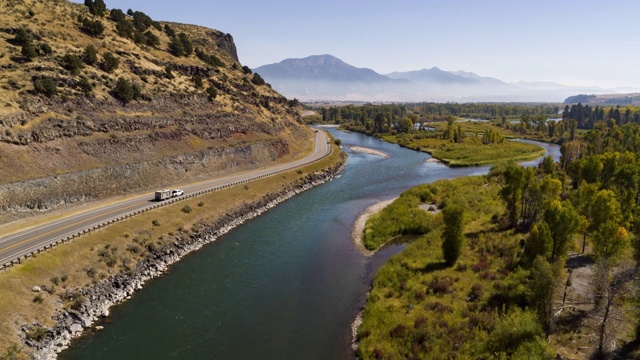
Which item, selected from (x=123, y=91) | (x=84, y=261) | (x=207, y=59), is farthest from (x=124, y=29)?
(x=84, y=261)

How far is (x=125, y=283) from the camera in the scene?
151 ft

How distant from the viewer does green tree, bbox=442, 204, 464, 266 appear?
4834cm

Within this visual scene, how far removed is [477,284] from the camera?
42.7 metres

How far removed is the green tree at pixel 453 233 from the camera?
159 ft

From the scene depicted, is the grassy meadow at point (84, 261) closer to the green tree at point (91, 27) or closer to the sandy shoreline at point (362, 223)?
the sandy shoreline at point (362, 223)

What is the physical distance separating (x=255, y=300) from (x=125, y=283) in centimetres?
1624

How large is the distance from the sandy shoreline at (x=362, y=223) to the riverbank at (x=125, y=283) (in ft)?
68.2

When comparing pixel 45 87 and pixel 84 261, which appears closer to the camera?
pixel 84 261

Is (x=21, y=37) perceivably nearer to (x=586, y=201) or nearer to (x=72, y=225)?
(x=72, y=225)

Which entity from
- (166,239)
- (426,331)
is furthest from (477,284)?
(166,239)

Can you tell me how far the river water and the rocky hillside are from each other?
84.7 feet

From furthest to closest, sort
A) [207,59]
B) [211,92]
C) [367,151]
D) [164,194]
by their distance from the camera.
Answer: [367,151]
[207,59]
[211,92]
[164,194]

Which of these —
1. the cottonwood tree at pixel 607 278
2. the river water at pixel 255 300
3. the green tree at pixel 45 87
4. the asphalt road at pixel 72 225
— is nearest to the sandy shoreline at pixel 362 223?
the river water at pixel 255 300

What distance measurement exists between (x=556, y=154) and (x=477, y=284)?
14480cm
